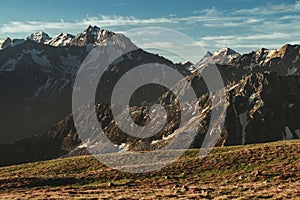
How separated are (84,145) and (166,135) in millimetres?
47841

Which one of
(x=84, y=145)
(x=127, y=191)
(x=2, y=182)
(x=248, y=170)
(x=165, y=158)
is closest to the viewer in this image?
(x=127, y=191)

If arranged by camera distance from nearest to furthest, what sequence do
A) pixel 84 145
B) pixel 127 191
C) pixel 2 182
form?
pixel 127 191
pixel 2 182
pixel 84 145

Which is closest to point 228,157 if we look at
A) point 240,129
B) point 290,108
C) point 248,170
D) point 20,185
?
point 248,170

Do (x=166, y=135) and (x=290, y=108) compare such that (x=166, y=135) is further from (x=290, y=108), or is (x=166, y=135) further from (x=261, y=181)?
(x=261, y=181)

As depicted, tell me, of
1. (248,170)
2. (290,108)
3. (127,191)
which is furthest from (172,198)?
(290,108)

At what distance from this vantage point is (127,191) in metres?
35.0

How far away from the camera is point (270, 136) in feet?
552

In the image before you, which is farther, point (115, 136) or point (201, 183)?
point (115, 136)

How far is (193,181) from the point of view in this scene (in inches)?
1533

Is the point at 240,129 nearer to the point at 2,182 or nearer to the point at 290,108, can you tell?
the point at 290,108

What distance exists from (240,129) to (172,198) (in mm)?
148159

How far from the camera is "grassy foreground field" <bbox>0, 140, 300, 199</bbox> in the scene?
3039 cm

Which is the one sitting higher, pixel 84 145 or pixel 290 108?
pixel 290 108

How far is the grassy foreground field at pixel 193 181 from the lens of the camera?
30.4m
